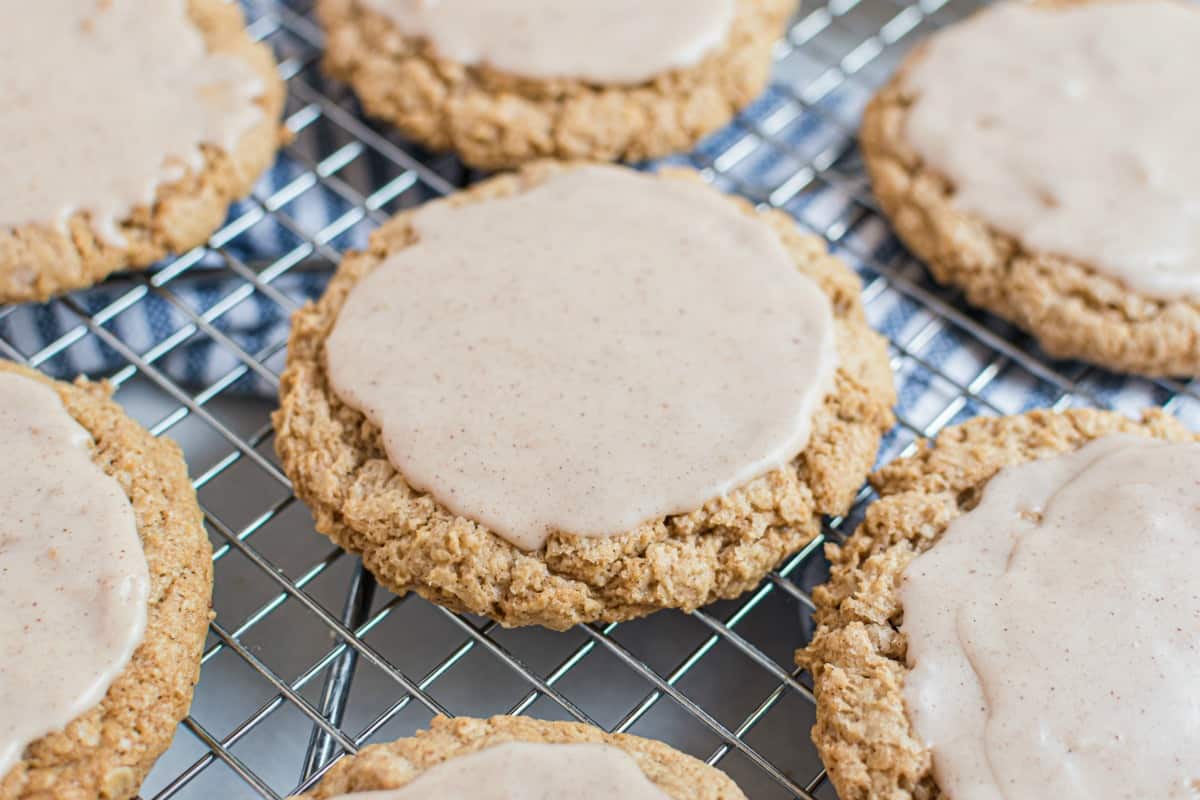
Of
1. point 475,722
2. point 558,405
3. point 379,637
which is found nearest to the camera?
Answer: point 475,722

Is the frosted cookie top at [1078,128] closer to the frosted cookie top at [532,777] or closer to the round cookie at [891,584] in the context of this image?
the round cookie at [891,584]

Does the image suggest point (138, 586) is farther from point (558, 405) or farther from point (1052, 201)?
point (1052, 201)

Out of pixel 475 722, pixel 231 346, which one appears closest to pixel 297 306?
pixel 231 346

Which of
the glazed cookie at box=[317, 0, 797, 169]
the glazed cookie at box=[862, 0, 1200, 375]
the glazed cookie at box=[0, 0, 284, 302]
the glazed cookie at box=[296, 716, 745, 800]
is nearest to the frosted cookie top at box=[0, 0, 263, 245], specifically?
the glazed cookie at box=[0, 0, 284, 302]

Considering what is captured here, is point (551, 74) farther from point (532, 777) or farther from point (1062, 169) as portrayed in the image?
point (532, 777)

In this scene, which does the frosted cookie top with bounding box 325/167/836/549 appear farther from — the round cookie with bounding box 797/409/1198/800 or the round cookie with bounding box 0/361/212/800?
the round cookie with bounding box 0/361/212/800
